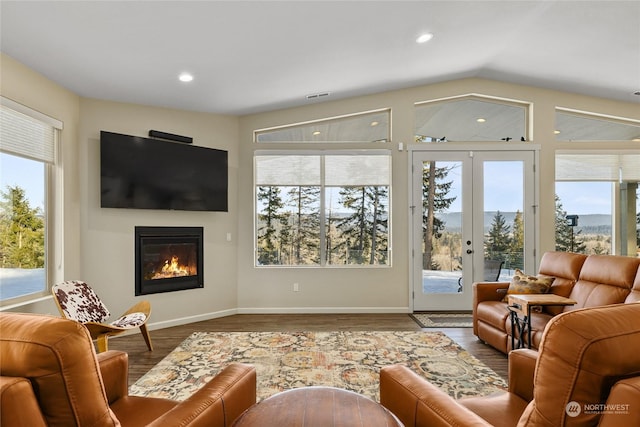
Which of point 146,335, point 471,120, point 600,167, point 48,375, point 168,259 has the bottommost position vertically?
point 146,335

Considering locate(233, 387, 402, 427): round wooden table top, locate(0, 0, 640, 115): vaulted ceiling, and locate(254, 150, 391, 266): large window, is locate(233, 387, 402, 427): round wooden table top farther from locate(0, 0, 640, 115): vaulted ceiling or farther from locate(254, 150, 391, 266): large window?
locate(254, 150, 391, 266): large window

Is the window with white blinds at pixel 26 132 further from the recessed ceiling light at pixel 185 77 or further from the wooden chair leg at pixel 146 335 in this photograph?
the wooden chair leg at pixel 146 335

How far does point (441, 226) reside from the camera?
5098mm

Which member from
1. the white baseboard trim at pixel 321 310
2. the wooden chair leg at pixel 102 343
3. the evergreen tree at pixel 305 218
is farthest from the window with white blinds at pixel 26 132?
the white baseboard trim at pixel 321 310

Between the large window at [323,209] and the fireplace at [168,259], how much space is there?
918mm

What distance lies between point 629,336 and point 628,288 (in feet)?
9.00

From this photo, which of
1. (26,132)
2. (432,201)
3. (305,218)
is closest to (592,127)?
(432,201)

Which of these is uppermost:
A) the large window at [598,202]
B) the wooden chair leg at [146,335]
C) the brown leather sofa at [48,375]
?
the large window at [598,202]

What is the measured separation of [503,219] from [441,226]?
0.93 metres

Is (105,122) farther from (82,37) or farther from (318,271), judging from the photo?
(318,271)

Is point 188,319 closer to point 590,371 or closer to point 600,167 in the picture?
point 590,371

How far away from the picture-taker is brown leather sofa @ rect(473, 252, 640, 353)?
2.87m

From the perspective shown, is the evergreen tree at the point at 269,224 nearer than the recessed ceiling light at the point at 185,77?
No

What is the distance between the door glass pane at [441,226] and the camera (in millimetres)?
5059
